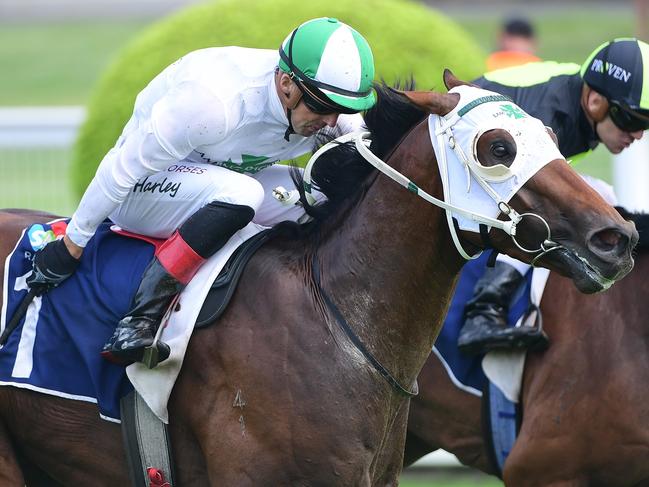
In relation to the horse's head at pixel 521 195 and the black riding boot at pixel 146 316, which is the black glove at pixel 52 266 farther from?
the horse's head at pixel 521 195

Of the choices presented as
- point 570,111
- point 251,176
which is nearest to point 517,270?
point 570,111

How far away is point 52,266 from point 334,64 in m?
1.22

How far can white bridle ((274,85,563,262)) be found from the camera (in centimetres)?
368

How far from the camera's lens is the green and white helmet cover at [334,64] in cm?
389

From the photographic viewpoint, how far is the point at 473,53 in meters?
8.04

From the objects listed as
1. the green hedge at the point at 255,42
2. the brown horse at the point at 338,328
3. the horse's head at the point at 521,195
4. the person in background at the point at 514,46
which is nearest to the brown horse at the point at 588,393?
the brown horse at the point at 338,328

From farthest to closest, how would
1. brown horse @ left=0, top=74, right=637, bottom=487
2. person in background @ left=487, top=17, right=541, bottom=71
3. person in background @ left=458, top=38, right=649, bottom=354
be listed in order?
person in background @ left=487, top=17, right=541, bottom=71 < person in background @ left=458, top=38, right=649, bottom=354 < brown horse @ left=0, top=74, right=637, bottom=487

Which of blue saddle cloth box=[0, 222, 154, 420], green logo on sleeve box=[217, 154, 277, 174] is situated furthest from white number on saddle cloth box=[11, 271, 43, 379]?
green logo on sleeve box=[217, 154, 277, 174]

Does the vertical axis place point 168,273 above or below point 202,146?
below

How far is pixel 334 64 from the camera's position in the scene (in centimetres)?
389

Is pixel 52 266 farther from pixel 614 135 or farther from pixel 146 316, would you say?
pixel 614 135

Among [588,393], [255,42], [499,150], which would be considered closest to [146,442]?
[499,150]

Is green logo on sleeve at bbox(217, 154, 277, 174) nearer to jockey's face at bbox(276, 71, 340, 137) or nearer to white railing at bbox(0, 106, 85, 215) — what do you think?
jockey's face at bbox(276, 71, 340, 137)

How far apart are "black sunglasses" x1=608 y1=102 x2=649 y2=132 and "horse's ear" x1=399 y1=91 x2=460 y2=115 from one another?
4.56 ft
